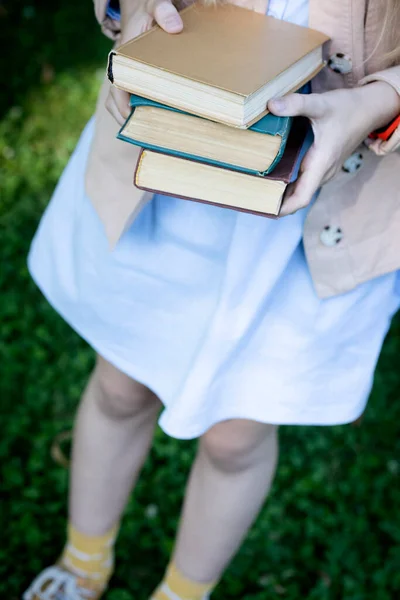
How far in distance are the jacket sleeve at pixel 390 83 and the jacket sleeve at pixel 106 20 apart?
45 centimetres

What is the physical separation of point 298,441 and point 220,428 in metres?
0.89

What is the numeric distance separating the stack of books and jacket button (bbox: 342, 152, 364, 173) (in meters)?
0.15

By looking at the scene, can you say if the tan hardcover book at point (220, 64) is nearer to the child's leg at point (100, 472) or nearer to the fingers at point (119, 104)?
the fingers at point (119, 104)

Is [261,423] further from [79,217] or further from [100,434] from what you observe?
[79,217]

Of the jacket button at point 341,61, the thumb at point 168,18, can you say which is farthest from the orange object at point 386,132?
the thumb at point 168,18

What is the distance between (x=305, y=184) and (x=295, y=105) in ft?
0.41

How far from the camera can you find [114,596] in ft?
6.17

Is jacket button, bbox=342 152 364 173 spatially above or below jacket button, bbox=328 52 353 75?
below

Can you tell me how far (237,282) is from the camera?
1301 millimetres

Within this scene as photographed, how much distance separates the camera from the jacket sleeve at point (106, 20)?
50.2 inches

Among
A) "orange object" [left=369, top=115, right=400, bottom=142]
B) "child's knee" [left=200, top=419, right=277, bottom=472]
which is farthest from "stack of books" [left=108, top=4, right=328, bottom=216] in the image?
"child's knee" [left=200, top=419, right=277, bottom=472]

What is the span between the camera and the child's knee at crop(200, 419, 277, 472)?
1.47 metres

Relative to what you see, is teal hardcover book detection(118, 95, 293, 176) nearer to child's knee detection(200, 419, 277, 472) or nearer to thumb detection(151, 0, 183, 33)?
thumb detection(151, 0, 183, 33)

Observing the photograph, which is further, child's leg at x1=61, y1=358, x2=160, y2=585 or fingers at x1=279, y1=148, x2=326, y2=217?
child's leg at x1=61, y1=358, x2=160, y2=585
